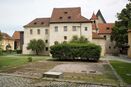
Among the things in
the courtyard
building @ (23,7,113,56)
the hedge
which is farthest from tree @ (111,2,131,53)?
the courtyard

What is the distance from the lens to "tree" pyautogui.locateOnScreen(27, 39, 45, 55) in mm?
48531

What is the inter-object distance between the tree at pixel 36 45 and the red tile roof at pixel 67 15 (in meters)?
6.48

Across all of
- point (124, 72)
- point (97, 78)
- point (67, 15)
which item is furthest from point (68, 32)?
point (97, 78)

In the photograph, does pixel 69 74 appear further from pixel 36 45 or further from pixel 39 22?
pixel 39 22

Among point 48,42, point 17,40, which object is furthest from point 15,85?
point 17,40

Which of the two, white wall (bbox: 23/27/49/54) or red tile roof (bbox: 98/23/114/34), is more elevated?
red tile roof (bbox: 98/23/114/34)

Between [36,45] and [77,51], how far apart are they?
65.8 feet

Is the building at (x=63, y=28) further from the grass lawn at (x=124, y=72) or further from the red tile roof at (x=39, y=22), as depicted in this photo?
the grass lawn at (x=124, y=72)

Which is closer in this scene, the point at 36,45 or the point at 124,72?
the point at 124,72

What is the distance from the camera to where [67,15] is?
48094 millimetres

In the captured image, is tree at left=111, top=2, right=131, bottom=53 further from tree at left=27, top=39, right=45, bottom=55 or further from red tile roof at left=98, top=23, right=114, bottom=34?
tree at left=27, top=39, right=45, bottom=55

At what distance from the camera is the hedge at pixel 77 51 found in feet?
98.9

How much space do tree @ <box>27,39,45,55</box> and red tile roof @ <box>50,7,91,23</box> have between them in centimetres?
648

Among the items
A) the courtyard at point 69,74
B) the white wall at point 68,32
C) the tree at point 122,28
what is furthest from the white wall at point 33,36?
the courtyard at point 69,74
